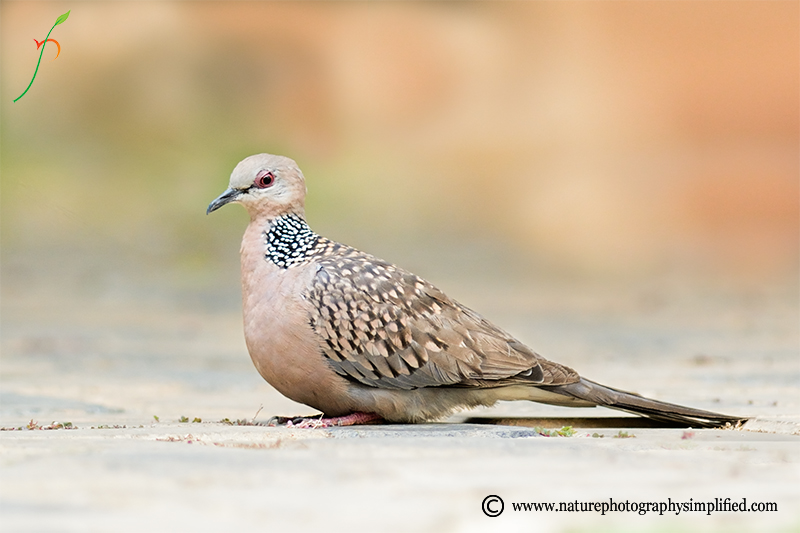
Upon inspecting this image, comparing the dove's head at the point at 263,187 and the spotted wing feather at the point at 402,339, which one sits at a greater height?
the dove's head at the point at 263,187

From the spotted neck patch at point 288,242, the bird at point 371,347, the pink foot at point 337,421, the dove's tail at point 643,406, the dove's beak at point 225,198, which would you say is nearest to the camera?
the pink foot at point 337,421

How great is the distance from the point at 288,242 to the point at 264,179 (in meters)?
0.44

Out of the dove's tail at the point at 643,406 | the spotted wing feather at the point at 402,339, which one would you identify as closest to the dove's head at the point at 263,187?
the spotted wing feather at the point at 402,339

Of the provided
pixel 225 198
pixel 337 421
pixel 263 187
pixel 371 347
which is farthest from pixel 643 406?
pixel 225 198

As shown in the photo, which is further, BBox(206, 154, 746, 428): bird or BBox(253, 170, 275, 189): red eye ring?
BBox(253, 170, 275, 189): red eye ring

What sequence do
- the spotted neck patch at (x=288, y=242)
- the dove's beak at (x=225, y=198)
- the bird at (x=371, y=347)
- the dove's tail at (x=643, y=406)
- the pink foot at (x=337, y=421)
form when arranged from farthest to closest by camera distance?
1. the dove's beak at (x=225, y=198)
2. the spotted neck patch at (x=288, y=242)
3. the dove's tail at (x=643, y=406)
4. the bird at (x=371, y=347)
5. the pink foot at (x=337, y=421)

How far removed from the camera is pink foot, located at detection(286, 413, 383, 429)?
20.0 ft

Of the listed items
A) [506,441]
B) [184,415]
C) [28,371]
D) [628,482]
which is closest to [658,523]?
[628,482]

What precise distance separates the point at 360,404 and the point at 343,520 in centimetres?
261

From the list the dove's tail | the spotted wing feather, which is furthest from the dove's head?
the dove's tail

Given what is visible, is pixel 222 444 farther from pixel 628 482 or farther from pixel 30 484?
pixel 628 482

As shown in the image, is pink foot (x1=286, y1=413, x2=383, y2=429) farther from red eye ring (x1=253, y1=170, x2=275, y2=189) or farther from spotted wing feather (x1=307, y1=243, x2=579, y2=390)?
red eye ring (x1=253, y1=170, x2=275, y2=189)

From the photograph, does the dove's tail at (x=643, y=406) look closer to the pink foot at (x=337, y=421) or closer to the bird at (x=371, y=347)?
the bird at (x=371, y=347)

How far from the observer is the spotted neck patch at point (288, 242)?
6574 mm
